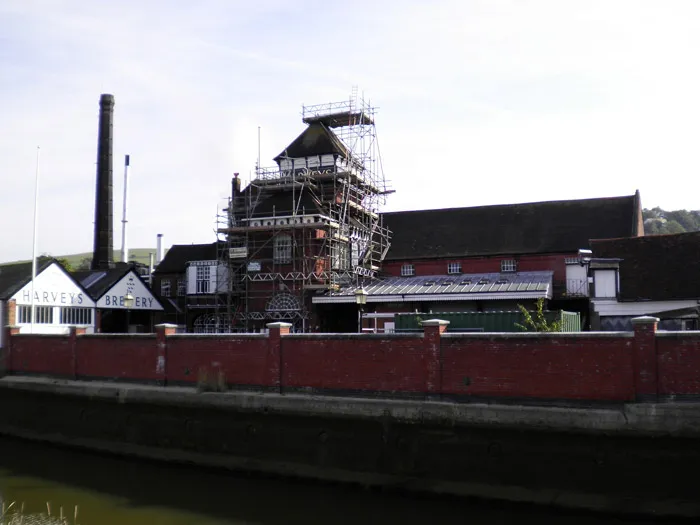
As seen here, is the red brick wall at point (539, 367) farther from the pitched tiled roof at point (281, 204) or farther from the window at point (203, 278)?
the window at point (203, 278)

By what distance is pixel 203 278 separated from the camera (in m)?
41.4

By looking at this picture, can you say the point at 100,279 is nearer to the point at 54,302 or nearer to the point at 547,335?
the point at 54,302

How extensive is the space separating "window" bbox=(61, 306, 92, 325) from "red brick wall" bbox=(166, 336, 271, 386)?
18.3 m

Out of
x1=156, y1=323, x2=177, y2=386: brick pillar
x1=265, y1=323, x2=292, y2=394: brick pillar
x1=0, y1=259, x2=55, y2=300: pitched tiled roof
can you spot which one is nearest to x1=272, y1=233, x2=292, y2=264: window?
x1=0, y1=259, x2=55, y2=300: pitched tiled roof

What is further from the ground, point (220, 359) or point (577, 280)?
point (577, 280)

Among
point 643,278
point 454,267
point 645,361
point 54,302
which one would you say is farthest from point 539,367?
point 54,302

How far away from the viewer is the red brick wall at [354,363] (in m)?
15.5

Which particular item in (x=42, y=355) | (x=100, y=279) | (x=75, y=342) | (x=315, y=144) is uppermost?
(x=315, y=144)

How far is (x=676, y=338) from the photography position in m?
12.9

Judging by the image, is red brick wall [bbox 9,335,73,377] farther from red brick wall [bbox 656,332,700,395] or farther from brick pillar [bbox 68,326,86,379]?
red brick wall [bbox 656,332,700,395]

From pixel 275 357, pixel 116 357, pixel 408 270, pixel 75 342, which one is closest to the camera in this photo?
pixel 275 357

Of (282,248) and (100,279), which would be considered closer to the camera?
(282,248)

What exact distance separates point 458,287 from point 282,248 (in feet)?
33.9

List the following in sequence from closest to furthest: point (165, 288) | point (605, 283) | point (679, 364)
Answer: point (679, 364) < point (605, 283) < point (165, 288)
